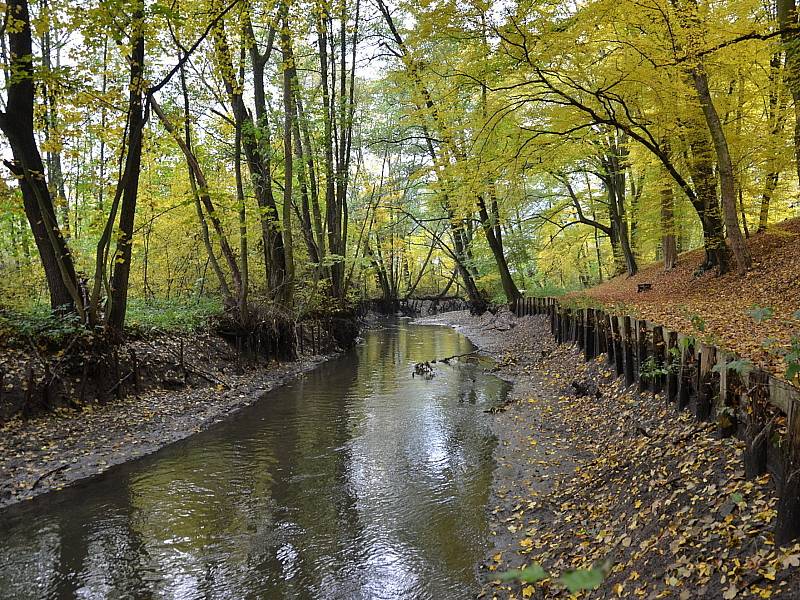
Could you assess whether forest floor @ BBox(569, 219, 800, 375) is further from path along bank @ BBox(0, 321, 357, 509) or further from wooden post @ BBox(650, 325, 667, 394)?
path along bank @ BBox(0, 321, 357, 509)

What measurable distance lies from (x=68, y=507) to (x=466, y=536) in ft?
16.5

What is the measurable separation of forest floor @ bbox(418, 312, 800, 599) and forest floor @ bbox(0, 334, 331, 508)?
596 cm

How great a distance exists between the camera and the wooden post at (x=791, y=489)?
343 cm

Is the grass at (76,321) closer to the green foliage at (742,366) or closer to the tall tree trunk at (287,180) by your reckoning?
the tall tree trunk at (287,180)

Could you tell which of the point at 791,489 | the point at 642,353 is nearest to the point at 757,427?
the point at 791,489

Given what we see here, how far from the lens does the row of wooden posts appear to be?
3.62m

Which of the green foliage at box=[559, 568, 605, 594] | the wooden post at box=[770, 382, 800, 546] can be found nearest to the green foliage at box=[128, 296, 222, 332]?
the wooden post at box=[770, 382, 800, 546]

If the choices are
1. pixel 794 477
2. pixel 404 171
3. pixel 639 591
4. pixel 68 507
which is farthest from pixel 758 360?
pixel 404 171

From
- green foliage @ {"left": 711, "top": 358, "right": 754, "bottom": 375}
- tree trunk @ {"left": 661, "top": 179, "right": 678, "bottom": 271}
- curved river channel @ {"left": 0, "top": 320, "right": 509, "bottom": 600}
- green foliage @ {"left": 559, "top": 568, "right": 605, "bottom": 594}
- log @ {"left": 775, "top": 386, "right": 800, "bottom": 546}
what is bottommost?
curved river channel @ {"left": 0, "top": 320, "right": 509, "bottom": 600}

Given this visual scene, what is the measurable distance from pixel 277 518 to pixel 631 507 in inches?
156

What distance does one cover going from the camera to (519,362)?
15.6m

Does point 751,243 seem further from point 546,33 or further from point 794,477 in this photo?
point 794,477

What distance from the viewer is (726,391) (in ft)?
17.0

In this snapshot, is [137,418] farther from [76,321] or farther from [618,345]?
[618,345]
